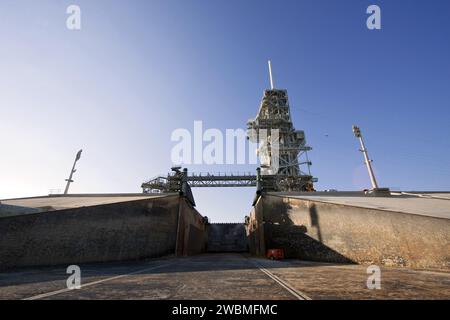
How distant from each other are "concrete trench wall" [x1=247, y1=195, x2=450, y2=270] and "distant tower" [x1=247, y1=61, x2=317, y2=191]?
77.3 ft

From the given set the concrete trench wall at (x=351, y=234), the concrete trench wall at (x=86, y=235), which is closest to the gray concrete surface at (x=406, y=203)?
the concrete trench wall at (x=351, y=234)

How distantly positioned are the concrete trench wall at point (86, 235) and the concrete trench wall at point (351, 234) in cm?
1187

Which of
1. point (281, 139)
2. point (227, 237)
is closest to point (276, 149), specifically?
point (281, 139)

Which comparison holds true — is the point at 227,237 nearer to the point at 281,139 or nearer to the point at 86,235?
the point at 281,139

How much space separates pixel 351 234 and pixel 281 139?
134 ft

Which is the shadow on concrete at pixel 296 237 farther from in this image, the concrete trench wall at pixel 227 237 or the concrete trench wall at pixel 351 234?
the concrete trench wall at pixel 227 237

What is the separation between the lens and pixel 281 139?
56.7 meters

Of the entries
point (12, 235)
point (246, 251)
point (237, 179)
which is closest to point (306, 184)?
point (237, 179)

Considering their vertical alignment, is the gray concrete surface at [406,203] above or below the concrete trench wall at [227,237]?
above

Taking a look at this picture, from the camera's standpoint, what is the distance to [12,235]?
1445 centimetres

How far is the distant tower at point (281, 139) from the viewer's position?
52.2 meters

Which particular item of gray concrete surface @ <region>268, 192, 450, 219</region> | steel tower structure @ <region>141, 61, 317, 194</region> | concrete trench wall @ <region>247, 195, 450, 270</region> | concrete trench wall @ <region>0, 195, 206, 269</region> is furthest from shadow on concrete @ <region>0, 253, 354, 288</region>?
steel tower structure @ <region>141, 61, 317, 194</region>

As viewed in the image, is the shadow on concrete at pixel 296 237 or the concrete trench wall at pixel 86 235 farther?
the shadow on concrete at pixel 296 237
